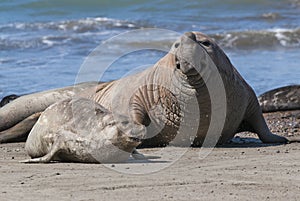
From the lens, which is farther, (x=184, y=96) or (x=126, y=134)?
(x=184, y=96)

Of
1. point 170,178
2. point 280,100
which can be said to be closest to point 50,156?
point 170,178

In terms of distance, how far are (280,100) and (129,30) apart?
1169 cm

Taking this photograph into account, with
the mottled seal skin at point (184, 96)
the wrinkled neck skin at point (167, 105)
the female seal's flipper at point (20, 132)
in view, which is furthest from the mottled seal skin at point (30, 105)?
the wrinkled neck skin at point (167, 105)

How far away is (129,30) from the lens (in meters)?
22.1

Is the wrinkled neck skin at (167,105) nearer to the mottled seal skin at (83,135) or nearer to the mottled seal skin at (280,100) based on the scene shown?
the mottled seal skin at (83,135)

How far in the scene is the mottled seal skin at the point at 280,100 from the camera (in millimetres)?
10711

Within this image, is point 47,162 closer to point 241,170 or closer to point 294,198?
point 241,170

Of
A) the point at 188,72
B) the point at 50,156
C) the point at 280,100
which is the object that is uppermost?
the point at 188,72

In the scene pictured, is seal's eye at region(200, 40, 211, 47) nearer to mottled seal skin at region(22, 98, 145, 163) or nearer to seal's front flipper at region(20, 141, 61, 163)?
mottled seal skin at region(22, 98, 145, 163)

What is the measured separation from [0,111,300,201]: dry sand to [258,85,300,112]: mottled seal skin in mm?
3197

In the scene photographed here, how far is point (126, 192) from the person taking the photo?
213 inches

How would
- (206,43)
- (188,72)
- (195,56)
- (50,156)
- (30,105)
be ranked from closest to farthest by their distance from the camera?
1. (50,156)
2. (195,56)
3. (188,72)
4. (206,43)
5. (30,105)

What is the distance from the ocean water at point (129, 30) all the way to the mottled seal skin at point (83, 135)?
17.4 feet

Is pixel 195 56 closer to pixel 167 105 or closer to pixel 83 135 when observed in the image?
pixel 167 105
